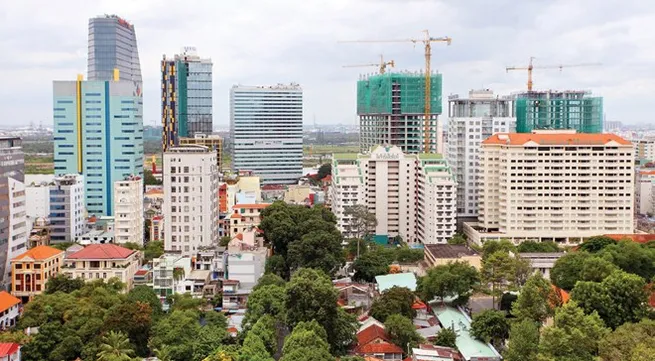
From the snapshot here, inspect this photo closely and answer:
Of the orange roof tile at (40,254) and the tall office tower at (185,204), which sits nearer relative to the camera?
the orange roof tile at (40,254)

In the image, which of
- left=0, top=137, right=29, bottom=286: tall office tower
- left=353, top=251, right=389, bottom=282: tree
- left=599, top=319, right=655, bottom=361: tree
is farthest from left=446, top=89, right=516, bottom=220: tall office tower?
left=599, top=319, right=655, bottom=361: tree

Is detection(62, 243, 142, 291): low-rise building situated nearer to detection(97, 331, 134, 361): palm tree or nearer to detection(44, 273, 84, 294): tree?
detection(44, 273, 84, 294): tree

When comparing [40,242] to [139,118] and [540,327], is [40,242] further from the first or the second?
[540,327]

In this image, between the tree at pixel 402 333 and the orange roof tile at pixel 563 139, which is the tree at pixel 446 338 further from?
the orange roof tile at pixel 563 139

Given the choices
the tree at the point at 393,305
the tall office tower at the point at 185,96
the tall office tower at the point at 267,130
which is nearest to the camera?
the tree at the point at 393,305

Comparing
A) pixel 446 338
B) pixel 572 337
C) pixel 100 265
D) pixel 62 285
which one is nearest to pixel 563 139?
pixel 446 338

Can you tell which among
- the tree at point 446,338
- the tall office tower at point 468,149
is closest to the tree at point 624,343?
the tree at point 446,338
